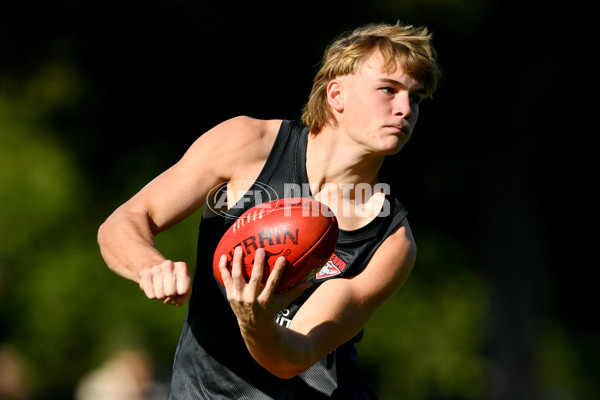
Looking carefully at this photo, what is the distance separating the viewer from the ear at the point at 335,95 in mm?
4395

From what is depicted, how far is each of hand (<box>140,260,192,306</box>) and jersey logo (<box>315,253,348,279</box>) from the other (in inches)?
43.9

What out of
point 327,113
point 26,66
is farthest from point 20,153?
point 327,113

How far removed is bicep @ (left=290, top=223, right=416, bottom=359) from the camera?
4.07m

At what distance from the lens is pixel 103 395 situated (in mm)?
8172

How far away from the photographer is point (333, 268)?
432cm

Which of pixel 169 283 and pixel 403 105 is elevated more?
pixel 403 105

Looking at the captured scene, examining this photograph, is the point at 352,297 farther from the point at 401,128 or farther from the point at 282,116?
the point at 282,116

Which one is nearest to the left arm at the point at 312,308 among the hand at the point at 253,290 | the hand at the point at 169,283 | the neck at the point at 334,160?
the hand at the point at 253,290

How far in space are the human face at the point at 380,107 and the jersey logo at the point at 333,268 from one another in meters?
0.51

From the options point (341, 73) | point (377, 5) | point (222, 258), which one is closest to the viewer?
point (222, 258)

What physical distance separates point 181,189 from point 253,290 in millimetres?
866

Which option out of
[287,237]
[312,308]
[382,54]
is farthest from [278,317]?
[382,54]

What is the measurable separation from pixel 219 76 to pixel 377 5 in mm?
2026

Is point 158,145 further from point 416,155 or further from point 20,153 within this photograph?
point 416,155
